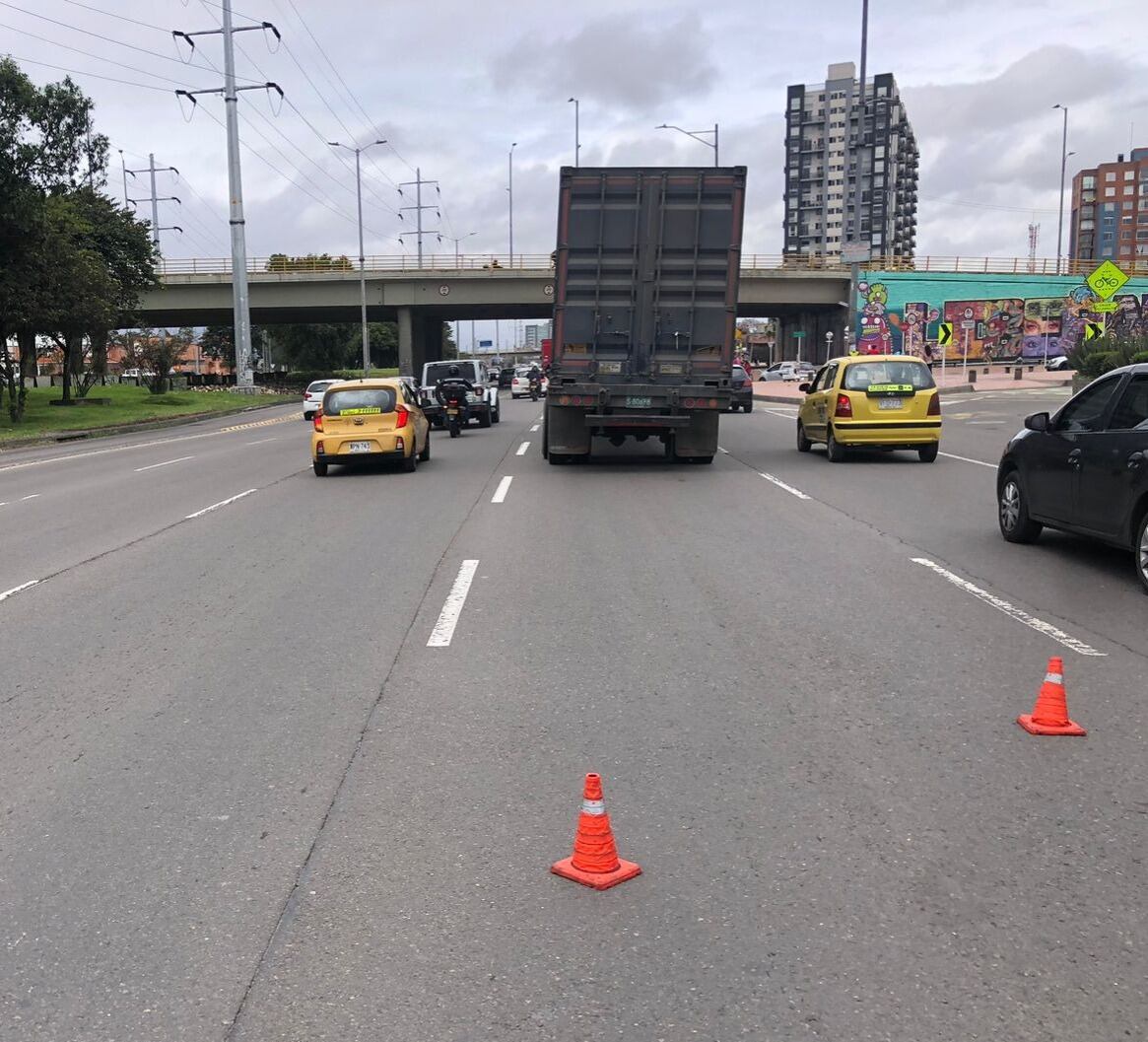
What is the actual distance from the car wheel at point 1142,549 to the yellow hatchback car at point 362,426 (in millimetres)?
12369

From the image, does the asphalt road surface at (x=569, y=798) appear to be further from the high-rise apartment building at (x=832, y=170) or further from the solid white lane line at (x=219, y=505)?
the high-rise apartment building at (x=832, y=170)

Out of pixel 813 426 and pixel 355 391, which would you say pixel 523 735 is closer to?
pixel 355 391

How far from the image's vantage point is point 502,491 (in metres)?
16.3

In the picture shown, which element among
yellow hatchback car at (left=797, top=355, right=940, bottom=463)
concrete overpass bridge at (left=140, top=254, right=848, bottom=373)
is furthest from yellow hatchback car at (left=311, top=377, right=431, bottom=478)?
concrete overpass bridge at (left=140, top=254, right=848, bottom=373)

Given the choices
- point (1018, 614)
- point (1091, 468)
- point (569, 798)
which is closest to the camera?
point (569, 798)

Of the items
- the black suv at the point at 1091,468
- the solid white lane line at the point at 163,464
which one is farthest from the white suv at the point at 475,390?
the black suv at the point at 1091,468

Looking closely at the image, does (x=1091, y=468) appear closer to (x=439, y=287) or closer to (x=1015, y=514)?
(x=1015, y=514)

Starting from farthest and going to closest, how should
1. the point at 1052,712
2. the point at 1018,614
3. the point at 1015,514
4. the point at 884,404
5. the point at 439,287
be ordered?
the point at 439,287, the point at 884,404, the point at 1015,514, the point at 1018,614, the point at 1052,712

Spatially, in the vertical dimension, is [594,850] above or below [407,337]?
below

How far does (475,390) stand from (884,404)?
15.2 metres

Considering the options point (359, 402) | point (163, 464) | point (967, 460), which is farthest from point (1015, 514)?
point (163, 464)

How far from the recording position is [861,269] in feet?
225

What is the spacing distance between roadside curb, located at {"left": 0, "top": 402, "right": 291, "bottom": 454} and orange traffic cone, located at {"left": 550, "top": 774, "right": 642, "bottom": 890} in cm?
3004

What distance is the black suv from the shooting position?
28.9ft
